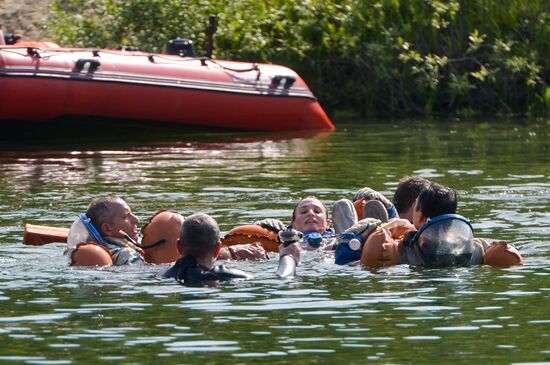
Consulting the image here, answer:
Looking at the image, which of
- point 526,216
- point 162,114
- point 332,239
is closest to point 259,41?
point 162,114

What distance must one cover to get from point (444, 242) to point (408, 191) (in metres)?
1.40

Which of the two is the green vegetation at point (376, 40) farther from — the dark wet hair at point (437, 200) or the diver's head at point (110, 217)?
the dark wet hair at point (437, 200)

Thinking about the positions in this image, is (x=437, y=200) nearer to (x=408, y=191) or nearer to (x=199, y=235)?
(x=408, y=191)

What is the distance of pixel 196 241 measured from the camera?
31.9 feet

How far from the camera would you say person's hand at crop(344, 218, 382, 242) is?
35.7 ft

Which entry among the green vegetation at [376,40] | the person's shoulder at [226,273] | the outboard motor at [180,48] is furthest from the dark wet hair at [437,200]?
A: the green vegetation at [376,40]

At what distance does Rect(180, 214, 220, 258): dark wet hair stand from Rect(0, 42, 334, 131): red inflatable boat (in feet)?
40.2

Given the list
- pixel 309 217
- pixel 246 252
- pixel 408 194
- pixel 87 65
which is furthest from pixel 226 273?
pixel 87 65

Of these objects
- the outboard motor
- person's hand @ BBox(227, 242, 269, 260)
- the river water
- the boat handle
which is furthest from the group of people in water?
the outboard motor

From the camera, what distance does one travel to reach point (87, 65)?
22.3 meters

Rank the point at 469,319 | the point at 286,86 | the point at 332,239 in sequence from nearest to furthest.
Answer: the point at 469,319 → the point at 332,239 → the point at 286,86

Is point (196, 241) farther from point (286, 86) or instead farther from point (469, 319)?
point (286, 86)

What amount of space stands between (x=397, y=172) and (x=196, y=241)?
27.1ft

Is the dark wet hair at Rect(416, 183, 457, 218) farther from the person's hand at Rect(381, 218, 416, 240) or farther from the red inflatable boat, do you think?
the red inflatable boat
